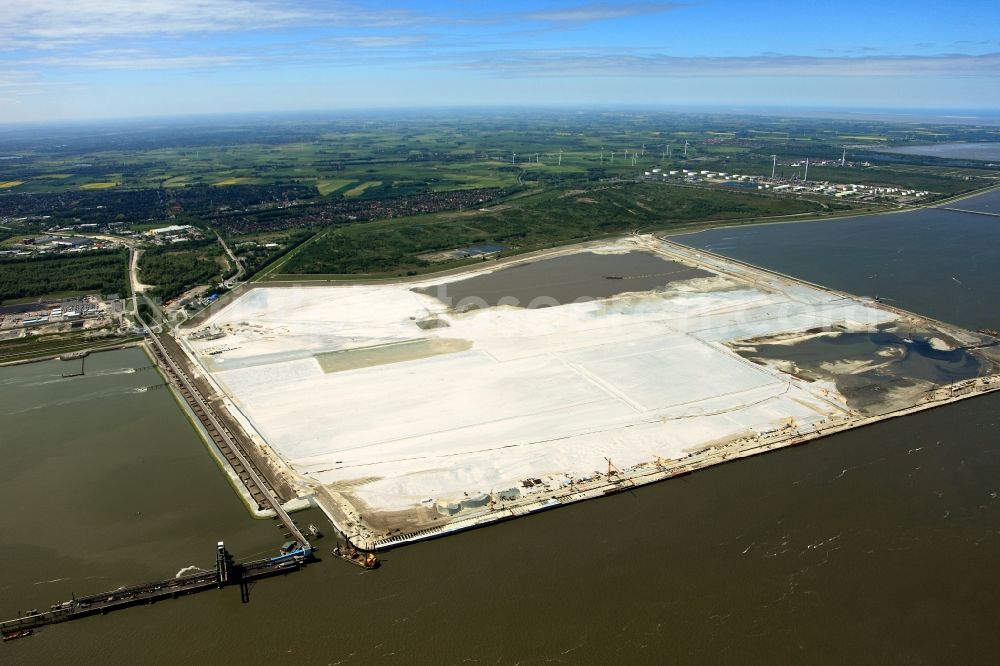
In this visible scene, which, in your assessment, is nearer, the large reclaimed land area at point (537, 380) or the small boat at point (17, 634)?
the small boat at point (17, 634)

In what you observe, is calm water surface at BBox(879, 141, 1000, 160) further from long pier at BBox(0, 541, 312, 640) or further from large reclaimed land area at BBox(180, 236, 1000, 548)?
long pier at BBox(0, 541, 312, 640)

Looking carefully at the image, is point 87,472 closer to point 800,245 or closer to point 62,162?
point 800,245

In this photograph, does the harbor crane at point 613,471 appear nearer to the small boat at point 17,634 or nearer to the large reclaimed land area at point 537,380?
the large reclaimed land area at point 537,380

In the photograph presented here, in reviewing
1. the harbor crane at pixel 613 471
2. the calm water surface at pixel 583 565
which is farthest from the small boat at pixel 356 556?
the harbor crane at pixel 613 471

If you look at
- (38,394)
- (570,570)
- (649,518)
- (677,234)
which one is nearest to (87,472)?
(38,394)

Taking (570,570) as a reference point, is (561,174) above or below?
above

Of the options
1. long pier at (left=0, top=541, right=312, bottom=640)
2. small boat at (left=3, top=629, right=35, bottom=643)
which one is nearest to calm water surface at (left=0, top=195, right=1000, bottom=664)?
small boat at (left=3, top=629, right=35, bottom=643)
